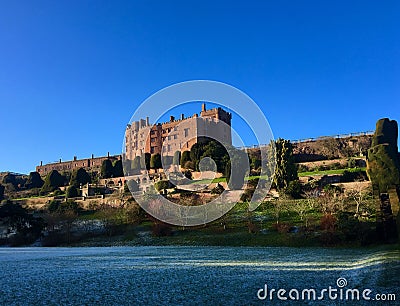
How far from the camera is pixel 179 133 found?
80.8m

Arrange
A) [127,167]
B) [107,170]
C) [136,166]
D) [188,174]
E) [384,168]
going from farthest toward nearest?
1. [127,167]
2. [136,166]
3. [107,170]
4. [188,174]
5. [384,168]

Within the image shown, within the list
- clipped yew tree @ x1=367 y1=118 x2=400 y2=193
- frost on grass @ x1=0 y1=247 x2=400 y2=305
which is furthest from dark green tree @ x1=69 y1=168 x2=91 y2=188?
frost on grass @ x1=0 y1=247 x2=400 y2=305

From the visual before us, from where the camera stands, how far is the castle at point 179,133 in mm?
77938

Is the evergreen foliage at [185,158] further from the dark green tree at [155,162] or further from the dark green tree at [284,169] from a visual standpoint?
the dark green tree at [284,169]

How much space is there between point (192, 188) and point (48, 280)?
Answer: 125 ft

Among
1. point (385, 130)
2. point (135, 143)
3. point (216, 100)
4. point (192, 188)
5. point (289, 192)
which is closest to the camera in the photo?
point (385, 130)

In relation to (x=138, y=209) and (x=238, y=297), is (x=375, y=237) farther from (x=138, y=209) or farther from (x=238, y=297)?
(x=138, y=209)

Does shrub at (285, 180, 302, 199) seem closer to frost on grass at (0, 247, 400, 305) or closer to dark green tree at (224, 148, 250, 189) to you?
dark green tree at (224, 148, 250, 189)

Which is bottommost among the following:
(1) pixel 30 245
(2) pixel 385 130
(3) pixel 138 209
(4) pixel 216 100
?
(1) pixel 30 245

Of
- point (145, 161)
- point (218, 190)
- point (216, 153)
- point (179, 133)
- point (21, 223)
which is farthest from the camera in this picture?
point (179, 133)

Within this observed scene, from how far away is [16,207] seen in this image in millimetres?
34000

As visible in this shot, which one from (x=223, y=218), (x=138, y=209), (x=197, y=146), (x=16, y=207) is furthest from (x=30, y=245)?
(x=197, y=146)

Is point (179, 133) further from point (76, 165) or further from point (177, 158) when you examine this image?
point (76, 165)

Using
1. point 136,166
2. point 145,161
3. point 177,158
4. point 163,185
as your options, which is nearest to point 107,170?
point 136,166
